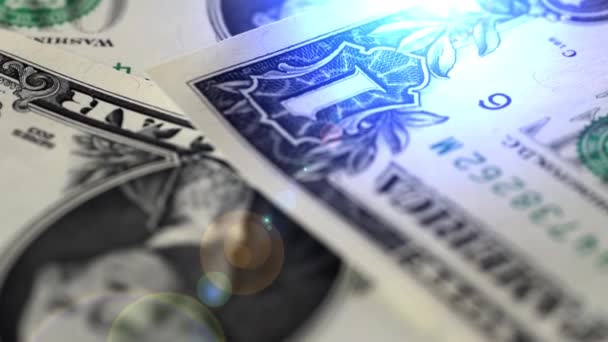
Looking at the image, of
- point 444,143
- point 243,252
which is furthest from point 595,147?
point 243,252

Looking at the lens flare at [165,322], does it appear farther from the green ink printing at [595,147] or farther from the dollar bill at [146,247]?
the green ink printing at [595,147]

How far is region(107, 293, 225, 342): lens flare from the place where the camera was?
0.94 feet

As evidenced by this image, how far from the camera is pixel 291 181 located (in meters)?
0.33

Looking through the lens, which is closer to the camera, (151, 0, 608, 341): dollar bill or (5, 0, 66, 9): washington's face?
(151, 0, 608, 341): dollar bill

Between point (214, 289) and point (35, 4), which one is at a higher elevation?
point (35, 4)

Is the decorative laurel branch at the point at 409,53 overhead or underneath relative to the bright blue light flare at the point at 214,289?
underneath

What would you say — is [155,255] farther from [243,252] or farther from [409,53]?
[409,53]

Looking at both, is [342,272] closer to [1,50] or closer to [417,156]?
[417,156]

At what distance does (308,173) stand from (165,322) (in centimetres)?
9

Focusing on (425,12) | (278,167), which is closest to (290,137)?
(278,167)

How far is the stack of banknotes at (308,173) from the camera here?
0.95ft

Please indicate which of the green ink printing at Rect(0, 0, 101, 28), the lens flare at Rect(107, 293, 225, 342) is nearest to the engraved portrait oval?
the lens flare at Rect(107, 293, 225, 342)

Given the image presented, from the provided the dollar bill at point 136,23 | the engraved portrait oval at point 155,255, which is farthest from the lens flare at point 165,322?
the dollar bill at point 136,23

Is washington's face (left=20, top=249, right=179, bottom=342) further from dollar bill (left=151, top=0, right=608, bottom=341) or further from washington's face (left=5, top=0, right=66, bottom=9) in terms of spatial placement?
washington's face (left=5, top=0, right=66, bottom=9)
